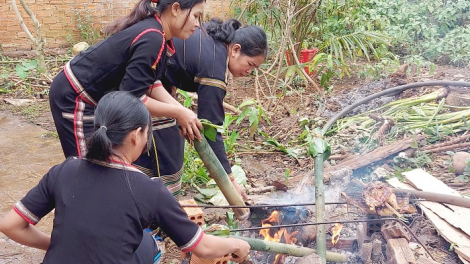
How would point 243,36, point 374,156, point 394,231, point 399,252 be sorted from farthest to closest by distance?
1. point 374,156
2. point 243,36
3. point 394,231
4. point 399,252

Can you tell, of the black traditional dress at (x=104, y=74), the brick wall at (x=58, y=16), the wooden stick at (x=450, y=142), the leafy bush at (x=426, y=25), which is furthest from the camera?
the brick wall at (x=58, y=16)

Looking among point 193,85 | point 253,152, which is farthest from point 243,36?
point 253,152

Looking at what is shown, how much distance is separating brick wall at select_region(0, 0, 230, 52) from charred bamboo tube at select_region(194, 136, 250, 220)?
6514 mm

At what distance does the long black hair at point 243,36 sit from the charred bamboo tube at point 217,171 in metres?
0.67

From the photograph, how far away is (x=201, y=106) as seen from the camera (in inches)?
127

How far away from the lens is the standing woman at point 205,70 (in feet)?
10.6

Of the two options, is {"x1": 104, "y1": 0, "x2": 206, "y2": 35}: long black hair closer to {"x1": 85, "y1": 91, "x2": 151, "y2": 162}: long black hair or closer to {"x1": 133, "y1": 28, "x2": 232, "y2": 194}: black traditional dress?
{"x1": 133, "y1": 28, "x2": 232, "y2": 194}: black traditional dress

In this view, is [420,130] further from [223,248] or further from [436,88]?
[223,248]

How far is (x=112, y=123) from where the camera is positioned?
207 centimetres

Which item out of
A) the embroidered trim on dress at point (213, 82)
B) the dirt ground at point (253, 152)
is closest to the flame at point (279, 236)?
the dirt ground at point (253, 152)

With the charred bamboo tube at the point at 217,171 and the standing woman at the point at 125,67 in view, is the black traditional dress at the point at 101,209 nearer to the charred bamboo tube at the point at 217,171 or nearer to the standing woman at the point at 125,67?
the standing woman at the point at 125,67

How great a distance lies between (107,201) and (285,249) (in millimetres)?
1219

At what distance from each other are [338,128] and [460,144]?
1.31 m

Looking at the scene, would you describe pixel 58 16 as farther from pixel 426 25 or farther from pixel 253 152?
pixel 426 25
